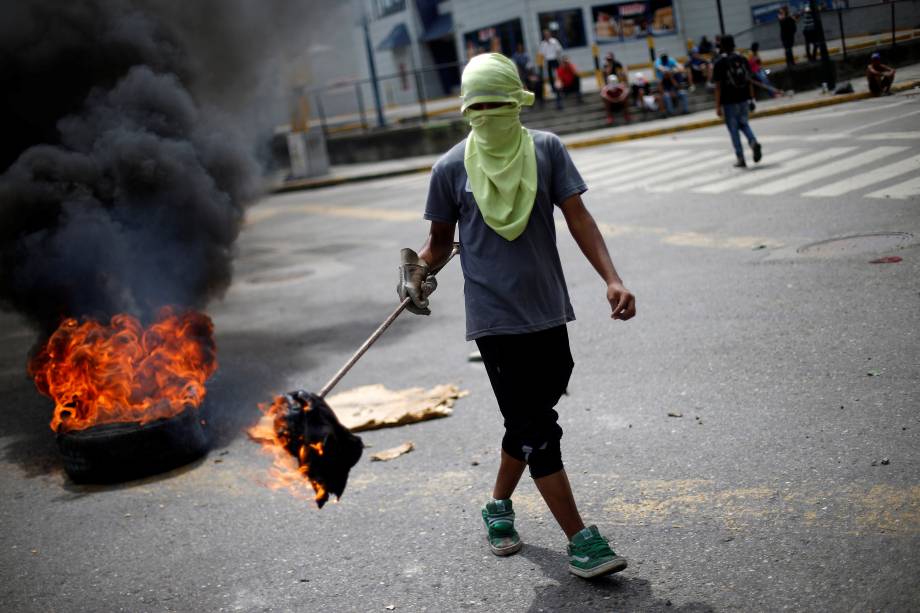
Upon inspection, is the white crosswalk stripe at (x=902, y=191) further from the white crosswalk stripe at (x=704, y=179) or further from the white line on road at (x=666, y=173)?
the white line on road at (x=666, y=173)

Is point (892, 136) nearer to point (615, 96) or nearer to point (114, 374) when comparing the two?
point (114, 374)

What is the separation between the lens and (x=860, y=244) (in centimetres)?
762

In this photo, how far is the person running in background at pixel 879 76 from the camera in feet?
53.5

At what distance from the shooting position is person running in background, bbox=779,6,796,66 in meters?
21.6

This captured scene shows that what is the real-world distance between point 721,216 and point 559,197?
6977 mm

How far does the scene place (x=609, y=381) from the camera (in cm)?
567

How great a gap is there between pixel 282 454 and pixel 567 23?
35.7 meters

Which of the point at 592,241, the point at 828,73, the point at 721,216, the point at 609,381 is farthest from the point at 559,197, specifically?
the point at 828,73

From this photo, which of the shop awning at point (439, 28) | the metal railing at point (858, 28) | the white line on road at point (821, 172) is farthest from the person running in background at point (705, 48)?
the shop awning at point (439, 28)

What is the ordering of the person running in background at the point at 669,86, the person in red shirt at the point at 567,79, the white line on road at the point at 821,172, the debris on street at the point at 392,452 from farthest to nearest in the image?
1. the person in red shirt at the point at 567,79
2. the person running in background at the point at 669,86
3. the white line on road at the point at 821,172
4. the debris on street at the point at 392,452

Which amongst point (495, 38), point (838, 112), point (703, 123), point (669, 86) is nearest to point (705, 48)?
point (669, 86)

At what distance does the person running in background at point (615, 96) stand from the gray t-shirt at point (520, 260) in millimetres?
20075

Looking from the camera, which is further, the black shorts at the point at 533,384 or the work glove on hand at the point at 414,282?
the work glove on hand at the point at 414,282

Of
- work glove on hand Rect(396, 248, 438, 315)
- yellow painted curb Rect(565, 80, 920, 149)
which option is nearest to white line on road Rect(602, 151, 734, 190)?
yellow painted curb Rect(565, 80, 920, 149)
